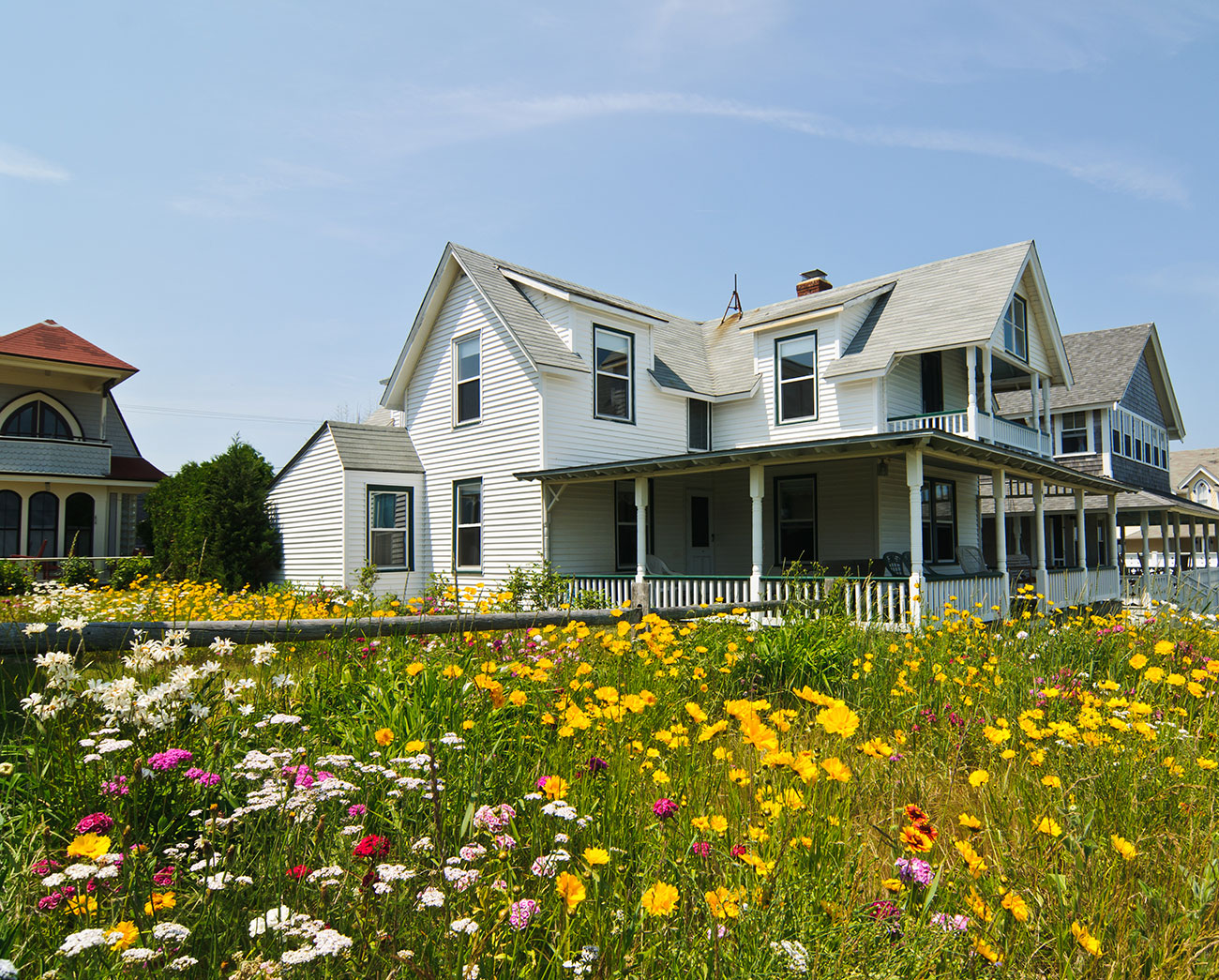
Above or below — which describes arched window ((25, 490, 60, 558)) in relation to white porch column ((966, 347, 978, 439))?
below

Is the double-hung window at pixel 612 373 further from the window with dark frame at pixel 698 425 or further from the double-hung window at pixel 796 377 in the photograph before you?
the double-hung window at pixel 796 377

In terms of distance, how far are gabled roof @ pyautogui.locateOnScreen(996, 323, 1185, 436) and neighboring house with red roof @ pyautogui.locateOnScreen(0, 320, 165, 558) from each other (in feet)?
100.0

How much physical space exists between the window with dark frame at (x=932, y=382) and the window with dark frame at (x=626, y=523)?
6.82m

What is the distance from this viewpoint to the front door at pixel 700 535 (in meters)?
18.7

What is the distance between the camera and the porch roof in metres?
11.5

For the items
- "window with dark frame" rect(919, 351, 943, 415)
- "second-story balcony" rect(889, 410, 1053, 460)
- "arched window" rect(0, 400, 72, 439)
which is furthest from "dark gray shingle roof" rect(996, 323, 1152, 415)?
"arched window" rect(0, 400, 72, 439)

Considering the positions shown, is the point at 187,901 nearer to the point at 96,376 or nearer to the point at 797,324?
the point at 797,324

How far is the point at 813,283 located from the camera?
71.4 feet

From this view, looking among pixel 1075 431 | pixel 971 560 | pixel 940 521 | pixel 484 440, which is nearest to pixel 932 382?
pixel 940 521

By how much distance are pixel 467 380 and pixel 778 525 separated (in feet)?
27.0

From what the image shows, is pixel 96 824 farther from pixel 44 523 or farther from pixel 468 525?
pixel 44 523

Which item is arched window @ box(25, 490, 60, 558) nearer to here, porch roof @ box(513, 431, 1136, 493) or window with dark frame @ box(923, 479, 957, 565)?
porch roof @ box(513, 431, 1136, 493)

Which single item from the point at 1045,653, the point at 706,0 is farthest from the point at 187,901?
the point at 706,0

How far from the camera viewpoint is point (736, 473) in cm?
1886
